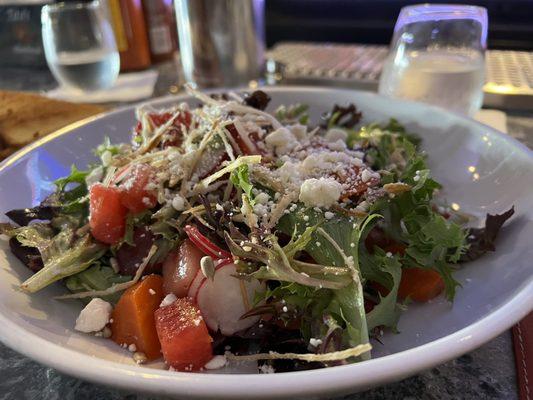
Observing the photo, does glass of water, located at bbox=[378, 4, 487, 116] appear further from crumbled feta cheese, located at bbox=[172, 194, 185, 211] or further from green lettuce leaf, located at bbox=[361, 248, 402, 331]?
crumbled feta cheese, located at bbox=[172, 194, 185, 211]

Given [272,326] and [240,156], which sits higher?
[240,156]

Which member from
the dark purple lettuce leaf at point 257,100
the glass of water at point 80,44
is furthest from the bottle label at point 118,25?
the dark purple lettuce leaf at point 257,100

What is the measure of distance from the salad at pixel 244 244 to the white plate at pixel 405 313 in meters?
0.04

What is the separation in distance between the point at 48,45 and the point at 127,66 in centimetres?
56

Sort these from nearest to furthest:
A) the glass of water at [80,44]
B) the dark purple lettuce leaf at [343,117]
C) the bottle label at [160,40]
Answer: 1. the dark purple lettuce leaf at [343,117]
2. the glass of water at [80,44]
3. the bottle label at [160,40]

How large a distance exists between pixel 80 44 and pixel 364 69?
1.22m

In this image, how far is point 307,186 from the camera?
901 mm

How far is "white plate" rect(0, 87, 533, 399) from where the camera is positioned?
22.4 inches

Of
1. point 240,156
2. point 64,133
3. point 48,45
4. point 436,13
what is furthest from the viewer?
point 48,45

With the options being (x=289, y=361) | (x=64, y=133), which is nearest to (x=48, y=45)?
(x=64, y=133)

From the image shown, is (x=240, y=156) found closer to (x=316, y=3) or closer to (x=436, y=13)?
(x=436, y=13)

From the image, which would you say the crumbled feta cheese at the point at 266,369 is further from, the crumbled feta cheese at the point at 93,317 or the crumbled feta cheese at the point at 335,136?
the crumbled feta cheese at the point at 335,136

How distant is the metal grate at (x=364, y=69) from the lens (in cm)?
195

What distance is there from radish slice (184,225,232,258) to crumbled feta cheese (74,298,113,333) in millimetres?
184
